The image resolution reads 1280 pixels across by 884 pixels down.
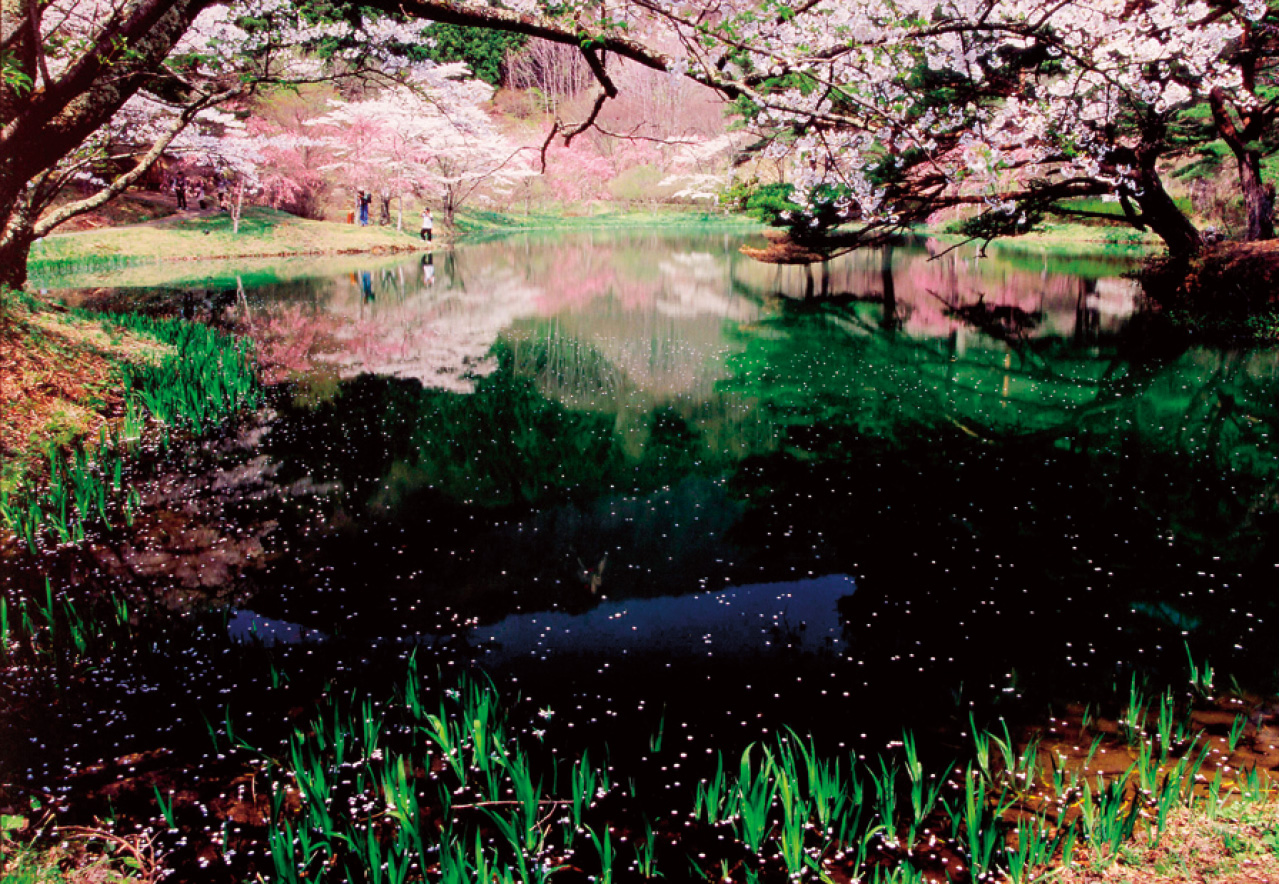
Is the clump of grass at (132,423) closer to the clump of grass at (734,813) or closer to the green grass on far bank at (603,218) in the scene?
the clump of grass at (734,813)

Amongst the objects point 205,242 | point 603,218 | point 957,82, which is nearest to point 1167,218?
point 957,82

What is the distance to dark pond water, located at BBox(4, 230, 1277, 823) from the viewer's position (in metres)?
4.24

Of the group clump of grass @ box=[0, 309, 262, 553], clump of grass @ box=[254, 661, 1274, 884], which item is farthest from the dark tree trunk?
clump of grass @ box=[254, 661, 1274, 884]

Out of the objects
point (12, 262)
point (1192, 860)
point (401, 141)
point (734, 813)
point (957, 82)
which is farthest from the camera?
point (401, 141)

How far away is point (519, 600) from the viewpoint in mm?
5172

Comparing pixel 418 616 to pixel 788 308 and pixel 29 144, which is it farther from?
pixel 788 308

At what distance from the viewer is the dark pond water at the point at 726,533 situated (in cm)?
424

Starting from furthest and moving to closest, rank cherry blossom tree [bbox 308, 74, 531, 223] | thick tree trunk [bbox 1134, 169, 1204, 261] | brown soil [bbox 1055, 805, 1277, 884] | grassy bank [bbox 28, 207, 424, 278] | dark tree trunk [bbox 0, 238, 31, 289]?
cherry blossom tree [bbox 308, 74, 531, 223], grassy bank [bbox 28, 207, 424, 278], thick tree trunk [bbox 1134, 169, 1204, 261], dark tree trunk [bbox 0, 238, 31, 289], brown soil [bbox 1055, 805, 1277, 884]

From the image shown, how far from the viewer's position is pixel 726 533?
6.20 meters

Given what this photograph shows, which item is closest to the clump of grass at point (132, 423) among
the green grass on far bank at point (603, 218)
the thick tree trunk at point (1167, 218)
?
the thick tree trunk at point (1167, 218)

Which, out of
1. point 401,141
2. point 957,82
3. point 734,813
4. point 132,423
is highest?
point 401,141

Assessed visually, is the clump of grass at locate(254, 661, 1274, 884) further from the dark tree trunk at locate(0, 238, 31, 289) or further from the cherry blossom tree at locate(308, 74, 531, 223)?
the cherry blossom tree at locate(308, 74, 531, 223)

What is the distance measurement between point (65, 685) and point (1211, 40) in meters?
15.6

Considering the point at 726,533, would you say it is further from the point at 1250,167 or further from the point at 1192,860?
the point at 1250,167
